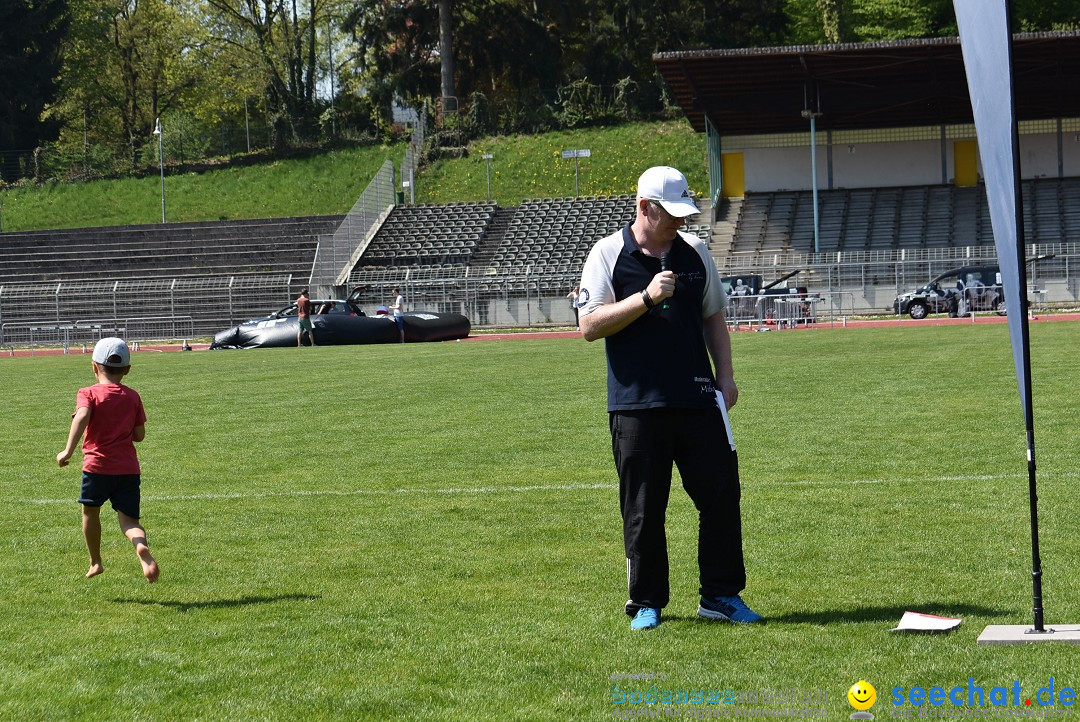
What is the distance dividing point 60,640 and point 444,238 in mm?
49881

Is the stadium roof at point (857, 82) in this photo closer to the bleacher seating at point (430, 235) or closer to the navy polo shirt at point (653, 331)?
the bleacher seating at point (430, 235)

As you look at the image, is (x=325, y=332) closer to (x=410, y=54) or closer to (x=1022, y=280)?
(x=1022, y=280)

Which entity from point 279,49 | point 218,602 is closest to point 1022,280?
point 218,602

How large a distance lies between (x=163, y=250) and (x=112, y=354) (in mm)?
50428

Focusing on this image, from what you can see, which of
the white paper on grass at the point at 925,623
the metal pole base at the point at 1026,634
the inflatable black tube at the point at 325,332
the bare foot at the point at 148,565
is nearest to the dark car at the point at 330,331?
the inflatable black tube at the point at 325,332

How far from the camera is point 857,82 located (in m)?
50.4

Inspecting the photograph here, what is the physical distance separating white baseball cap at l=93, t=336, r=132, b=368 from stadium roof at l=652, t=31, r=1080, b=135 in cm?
4033

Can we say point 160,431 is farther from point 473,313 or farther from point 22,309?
point 22,309

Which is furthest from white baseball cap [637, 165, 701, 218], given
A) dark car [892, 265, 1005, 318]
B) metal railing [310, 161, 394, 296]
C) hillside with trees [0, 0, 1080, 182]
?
hillside with trees [0, 0, 1080, 182]

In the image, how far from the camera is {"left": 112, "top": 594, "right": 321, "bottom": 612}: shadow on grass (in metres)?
6.89

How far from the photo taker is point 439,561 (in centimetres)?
782

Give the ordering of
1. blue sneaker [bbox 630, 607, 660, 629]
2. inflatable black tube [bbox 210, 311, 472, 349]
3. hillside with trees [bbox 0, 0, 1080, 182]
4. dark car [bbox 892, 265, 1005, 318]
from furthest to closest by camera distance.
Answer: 1. hillside with trees [bbox 0, 0, 1080, 182]
2. dark car [bbox 892, 265, 1005, 318]
3. inflatable black tube [bbox 210, 311, 472, 349]
4. blue sneaker [bbox 630, 607, 660, 629]

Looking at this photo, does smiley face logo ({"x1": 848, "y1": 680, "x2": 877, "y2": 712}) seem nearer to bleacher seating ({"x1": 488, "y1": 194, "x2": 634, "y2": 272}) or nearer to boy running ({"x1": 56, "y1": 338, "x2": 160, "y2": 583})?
boy running ({"x1": 56, "y1": 338, "x2": 160, "y2": 583})

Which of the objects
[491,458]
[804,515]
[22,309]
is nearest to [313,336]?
[22,309]
